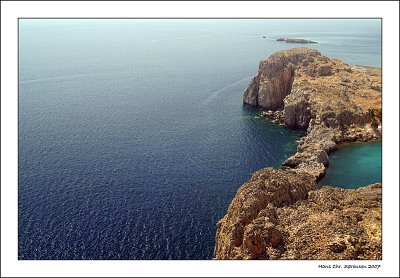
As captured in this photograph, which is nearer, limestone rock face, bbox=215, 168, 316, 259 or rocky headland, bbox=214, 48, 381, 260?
rocky headland, bbox=214, 48, 381, 260

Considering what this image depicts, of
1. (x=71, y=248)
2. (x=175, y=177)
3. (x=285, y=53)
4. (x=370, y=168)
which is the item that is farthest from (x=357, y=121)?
(x=71, y=248)

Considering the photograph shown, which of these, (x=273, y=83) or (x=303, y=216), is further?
(x=273, y=83)

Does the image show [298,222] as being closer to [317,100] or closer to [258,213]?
[258,213]

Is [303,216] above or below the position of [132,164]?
below

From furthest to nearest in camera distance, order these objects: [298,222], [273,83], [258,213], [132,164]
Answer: [273,83] → [132,164] → [258,213] → [298,222]

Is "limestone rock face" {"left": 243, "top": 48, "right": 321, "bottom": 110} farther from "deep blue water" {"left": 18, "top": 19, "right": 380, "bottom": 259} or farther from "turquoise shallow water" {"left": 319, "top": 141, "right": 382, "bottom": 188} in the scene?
"turquoise shallow water" {"left": 319, "top": 141, "right": 382, "bottom": 188}

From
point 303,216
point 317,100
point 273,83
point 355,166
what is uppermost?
point 273,83

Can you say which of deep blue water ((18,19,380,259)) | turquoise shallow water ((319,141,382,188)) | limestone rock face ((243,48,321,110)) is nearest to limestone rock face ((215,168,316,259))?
deep blue water ((18,19,380,259))

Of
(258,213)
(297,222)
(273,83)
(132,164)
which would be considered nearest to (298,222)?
(297,222)

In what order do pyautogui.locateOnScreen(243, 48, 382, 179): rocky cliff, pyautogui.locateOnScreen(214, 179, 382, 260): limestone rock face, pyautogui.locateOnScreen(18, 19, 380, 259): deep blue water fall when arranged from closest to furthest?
pyautogui.locateOnScreen(214, 179, 382, 260): limestone rock face < pyautogui.locateOnScreen(18, 19, 380, 259): deep blue water < pyautogui.locateOnScreen(243, 48, 382, 179): rocky cliff
